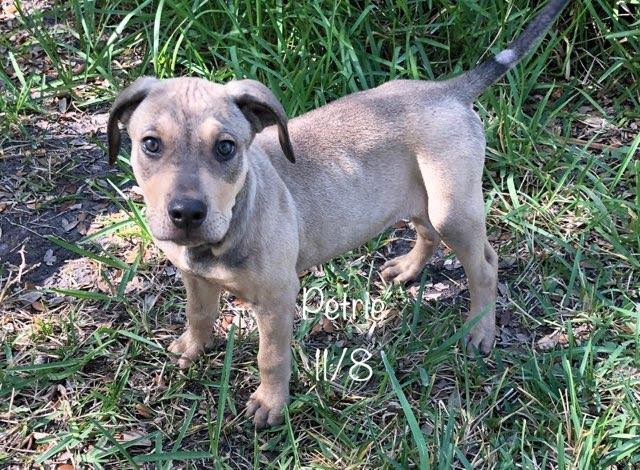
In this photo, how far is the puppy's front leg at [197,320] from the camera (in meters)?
4.38

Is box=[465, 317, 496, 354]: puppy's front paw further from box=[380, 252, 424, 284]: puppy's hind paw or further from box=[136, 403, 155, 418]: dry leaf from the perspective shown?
box=[136, 403, 155, 418]: dry leaf

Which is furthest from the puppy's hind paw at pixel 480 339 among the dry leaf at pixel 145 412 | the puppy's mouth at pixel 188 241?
the puppy's mouth at pixel 188 241

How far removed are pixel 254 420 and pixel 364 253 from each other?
4.85 feet

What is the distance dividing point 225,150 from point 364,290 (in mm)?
1909

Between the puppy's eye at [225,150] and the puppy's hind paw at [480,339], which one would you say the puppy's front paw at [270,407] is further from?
the puppy's eye at [225,150]

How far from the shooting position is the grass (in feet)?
14.0

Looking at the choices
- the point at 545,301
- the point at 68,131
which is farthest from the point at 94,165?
the point at 545,301

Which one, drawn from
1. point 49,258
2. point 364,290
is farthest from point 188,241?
point 49,258

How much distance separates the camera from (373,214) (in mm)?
4449

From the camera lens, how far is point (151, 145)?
3.42 meters

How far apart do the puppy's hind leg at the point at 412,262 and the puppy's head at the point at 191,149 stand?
5.47 feet

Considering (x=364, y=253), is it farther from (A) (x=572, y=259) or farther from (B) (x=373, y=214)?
(A) (x=572, y=259)

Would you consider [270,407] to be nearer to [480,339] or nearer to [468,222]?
[480,339]

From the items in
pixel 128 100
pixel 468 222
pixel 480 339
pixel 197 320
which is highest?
pixel 128 100
